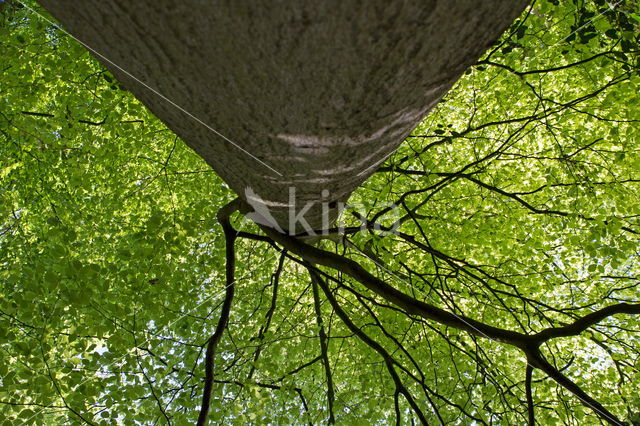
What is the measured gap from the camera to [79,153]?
486cm

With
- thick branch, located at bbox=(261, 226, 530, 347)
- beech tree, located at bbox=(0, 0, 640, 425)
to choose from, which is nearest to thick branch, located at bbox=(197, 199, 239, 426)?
beech tree, located at bbox=(0, 0, 640, 425)

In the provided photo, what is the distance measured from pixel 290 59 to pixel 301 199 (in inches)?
46.1

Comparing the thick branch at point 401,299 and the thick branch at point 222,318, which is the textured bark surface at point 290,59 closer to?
the thick branch at point 401,299

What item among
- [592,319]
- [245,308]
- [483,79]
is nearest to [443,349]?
[245,308]

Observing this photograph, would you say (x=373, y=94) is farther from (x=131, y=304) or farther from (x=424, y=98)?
(x=131, y=304)

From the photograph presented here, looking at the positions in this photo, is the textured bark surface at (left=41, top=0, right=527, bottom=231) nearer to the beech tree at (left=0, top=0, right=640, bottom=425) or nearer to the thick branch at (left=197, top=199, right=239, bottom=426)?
the beech tree at (left=0, top=0, right=640, bottom=425)

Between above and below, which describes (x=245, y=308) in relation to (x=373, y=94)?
above

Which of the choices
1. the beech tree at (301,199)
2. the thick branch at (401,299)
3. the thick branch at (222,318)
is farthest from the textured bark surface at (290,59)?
the thick branch at (222,318)

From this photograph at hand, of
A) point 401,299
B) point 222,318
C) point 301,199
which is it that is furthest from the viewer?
point 222,318

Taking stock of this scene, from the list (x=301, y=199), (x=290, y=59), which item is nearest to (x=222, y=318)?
(x=301, y=199)

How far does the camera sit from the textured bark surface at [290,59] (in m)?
0.70

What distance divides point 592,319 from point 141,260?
3413 millimetres

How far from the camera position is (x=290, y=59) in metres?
0.78

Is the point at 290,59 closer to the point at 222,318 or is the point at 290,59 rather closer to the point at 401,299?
the point at 401,299
